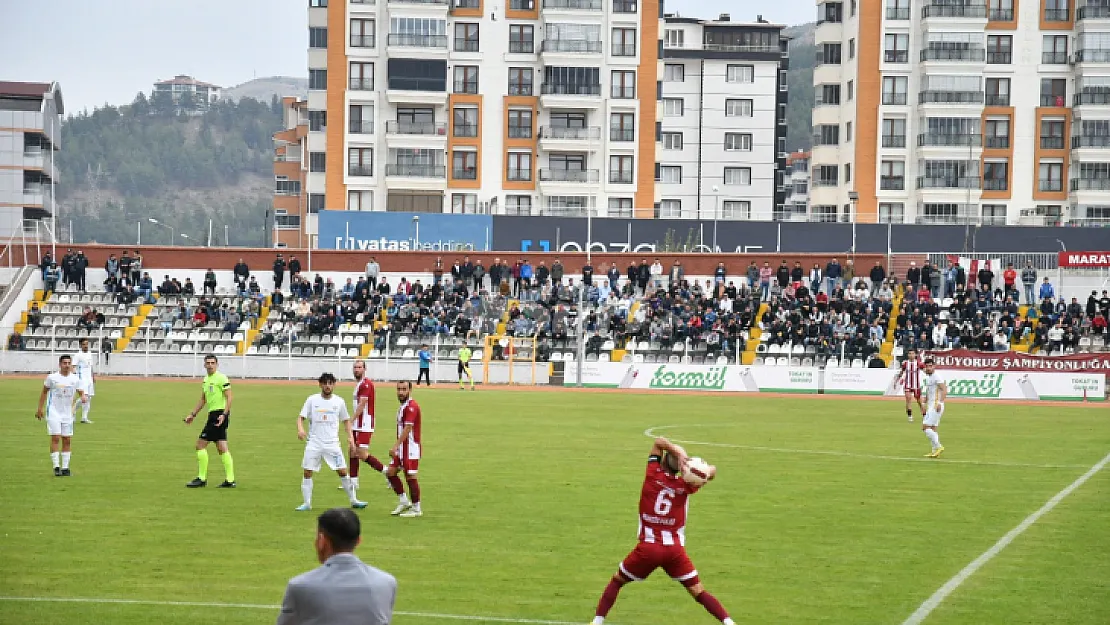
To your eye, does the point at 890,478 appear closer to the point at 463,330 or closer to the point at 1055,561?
the point at 1055,561

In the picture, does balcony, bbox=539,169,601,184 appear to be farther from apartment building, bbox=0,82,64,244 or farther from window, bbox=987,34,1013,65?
apartment building, bbox=0,82,64,244

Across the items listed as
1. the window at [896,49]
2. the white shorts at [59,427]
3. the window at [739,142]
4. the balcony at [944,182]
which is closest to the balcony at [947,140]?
the balcony at [944,182]

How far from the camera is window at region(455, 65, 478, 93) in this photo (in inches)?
3388

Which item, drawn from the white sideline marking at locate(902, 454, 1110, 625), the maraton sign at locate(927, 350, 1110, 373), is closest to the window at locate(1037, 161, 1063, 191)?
the maraton sign at locate(927, 350, 1110, 373)

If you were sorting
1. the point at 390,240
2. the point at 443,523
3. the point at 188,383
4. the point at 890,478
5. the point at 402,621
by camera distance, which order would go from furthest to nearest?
the point at 390,240
the point at 188,383
the point at 890,478
the point at 443,523
the point at 402,621

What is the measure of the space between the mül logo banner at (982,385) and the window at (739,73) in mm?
62378

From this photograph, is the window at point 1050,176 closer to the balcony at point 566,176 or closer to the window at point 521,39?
the balcony at point 566,176

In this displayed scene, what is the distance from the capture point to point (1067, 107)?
90188 mm

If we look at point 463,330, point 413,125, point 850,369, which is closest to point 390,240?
point 413,125

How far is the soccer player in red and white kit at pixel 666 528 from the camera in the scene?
40.3 feet

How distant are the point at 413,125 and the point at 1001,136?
134 ft

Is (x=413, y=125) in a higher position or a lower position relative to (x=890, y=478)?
higher

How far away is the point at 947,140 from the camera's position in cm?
8931

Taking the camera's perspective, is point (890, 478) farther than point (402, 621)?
Yes
